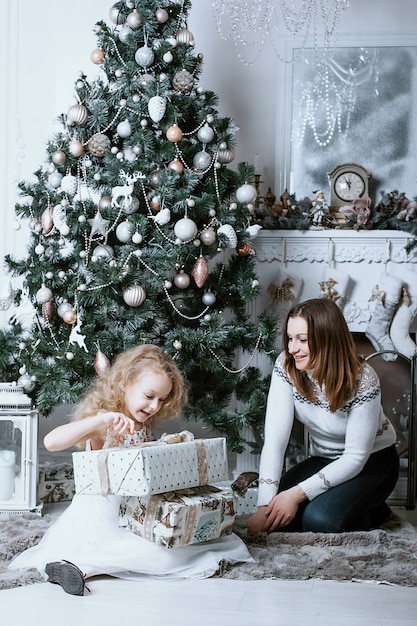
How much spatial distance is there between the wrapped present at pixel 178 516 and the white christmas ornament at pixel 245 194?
136cm

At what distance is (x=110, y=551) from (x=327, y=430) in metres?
0.98

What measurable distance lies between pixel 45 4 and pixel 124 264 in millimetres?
1820

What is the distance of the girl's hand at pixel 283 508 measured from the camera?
3000mm

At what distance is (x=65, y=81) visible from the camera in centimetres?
445

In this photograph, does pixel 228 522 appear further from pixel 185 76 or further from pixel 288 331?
pixel 185 76

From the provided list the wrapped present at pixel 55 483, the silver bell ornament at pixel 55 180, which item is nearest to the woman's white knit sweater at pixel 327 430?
the wrapped present at pixel 55 483

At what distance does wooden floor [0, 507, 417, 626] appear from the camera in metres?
2.22

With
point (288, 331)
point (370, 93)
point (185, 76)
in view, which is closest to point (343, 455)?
point (288, 331)

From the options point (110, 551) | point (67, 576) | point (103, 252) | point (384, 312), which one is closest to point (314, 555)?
point (110, 551)

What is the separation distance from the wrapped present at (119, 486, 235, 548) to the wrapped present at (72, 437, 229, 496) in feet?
0.15

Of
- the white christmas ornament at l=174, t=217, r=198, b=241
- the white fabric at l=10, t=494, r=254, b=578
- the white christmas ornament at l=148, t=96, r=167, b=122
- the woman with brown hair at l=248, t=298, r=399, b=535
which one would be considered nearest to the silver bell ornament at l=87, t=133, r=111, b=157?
the white christmas ornament at l=148, t=96, r=167, b=122

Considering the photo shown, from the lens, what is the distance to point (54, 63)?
448 centimetres

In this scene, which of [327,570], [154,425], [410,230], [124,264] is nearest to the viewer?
[327,570]

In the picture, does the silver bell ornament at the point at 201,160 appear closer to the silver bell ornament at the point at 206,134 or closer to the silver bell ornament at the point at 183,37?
the silver bell ornament at the point at 206,134
